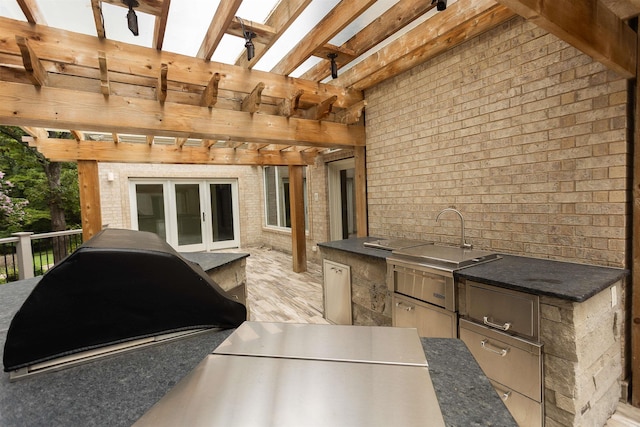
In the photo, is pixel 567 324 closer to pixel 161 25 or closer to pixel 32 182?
pixel 161 25

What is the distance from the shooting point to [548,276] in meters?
1.86

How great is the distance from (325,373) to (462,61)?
304cm

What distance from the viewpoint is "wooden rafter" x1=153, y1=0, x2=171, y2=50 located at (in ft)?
6.08

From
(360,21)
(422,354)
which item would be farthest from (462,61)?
(422,354)

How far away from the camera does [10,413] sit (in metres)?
0.69

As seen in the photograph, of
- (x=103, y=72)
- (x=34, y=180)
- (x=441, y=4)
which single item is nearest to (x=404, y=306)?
(x=441, y=4)

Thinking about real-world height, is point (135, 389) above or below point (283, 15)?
below

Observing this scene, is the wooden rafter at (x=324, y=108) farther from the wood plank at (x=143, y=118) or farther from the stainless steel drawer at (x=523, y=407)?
the stainless steel drawer at (x=523, y=407)

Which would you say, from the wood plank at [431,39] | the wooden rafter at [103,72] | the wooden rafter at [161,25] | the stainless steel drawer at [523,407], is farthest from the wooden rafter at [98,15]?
the stainless steel drawer at [523,407]

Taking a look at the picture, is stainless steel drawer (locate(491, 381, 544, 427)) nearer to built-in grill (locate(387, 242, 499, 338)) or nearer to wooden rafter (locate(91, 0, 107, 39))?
built-in grill (locate(387, 242, 499, 338))

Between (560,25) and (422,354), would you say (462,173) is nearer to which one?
(560,25)

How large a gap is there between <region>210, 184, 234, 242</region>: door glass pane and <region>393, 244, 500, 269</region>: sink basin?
23.1 feet

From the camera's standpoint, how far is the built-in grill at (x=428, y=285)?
83.8 inches

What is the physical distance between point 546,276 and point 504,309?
0.36 meters
